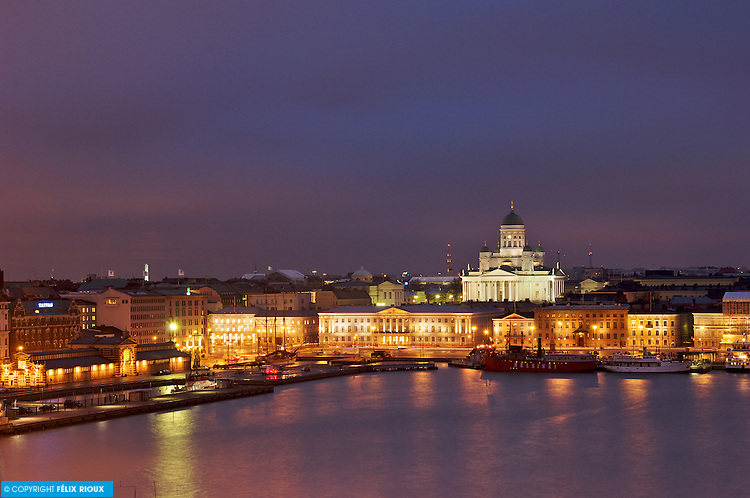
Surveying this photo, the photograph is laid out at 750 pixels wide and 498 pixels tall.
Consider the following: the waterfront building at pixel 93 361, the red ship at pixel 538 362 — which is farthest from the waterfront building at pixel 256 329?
the red ship at pixel 538 362

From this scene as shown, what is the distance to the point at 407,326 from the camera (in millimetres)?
91375

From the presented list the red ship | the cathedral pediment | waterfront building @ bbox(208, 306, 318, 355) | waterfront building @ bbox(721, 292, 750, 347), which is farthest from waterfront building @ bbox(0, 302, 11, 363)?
the cathedral pediment

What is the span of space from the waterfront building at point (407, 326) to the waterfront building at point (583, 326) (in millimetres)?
5481

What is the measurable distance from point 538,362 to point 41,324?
30072mm

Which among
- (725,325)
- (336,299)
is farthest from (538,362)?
(336,299)

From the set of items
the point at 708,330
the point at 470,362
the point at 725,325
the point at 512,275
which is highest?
the point at 512,275

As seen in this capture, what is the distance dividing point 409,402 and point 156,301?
3121 centimetres

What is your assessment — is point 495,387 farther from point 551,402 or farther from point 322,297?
point 322,297

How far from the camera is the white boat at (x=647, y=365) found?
68500 mm

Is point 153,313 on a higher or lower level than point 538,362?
higher

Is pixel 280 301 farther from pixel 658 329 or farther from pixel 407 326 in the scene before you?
pixel 658 329

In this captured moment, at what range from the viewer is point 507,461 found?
3853 centimetres

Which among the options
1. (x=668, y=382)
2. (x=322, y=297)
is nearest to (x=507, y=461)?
(x=668, y=382)

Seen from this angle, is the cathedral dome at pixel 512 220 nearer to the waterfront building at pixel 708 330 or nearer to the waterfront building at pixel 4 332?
the waterfront building at pixel 708 330
